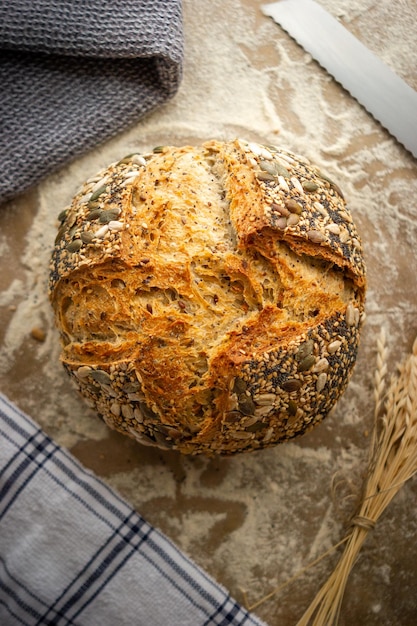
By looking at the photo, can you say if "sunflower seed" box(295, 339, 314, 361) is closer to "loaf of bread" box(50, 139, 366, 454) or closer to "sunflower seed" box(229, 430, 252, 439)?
"loaf of bread" box(50, 139, 366, 454)

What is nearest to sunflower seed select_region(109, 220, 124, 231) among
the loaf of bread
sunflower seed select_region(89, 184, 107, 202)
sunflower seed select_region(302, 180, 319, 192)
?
the loaf of bread

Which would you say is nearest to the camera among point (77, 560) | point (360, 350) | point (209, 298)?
point (209, 298)

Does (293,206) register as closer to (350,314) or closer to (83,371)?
(350,314)

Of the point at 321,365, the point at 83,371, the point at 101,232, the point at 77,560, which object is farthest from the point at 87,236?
the point at 77,560

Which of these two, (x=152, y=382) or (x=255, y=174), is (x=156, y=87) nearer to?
(x=255, y=174)

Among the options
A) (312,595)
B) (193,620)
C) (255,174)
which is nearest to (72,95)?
(255,174)

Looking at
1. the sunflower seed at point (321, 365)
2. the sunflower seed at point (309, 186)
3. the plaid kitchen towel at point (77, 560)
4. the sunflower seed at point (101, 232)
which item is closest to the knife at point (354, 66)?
the sunflower seed at point (309, 186)
